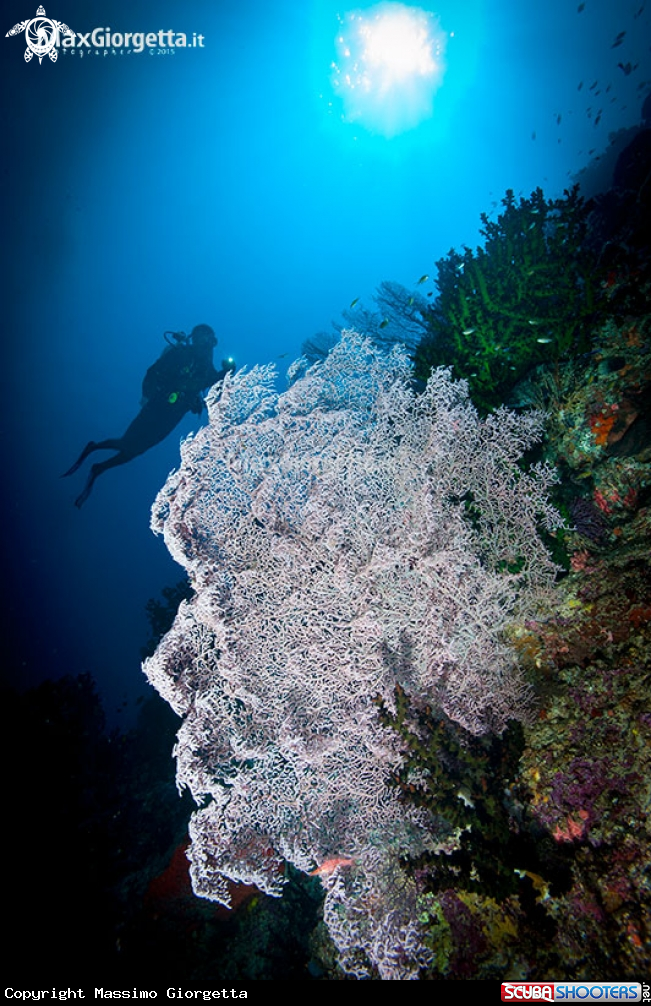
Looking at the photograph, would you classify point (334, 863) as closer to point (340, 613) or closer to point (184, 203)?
point (340, 613)

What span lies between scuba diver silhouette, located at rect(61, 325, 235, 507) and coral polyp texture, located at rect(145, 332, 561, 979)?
10.6m

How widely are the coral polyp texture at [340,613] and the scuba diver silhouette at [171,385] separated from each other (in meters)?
10.6

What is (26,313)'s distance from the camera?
176 ft

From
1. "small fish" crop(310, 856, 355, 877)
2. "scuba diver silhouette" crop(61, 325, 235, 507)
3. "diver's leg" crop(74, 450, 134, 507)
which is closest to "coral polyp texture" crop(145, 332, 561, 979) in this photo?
"small fish" crop(310, 856, 355, 877)

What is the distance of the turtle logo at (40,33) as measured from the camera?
25.0 m

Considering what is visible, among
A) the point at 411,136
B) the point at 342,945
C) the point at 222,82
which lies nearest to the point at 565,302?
the point at 342,945

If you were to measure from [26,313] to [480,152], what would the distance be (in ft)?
238

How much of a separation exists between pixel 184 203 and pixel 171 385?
78.8 meters

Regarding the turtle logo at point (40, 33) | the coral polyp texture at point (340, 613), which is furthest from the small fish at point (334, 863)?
the turtle logo at point (40, 33)

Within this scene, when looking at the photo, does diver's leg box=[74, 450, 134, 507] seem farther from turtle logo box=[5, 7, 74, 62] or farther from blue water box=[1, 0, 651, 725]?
turtle logo box=[5, 7, 74, 62]

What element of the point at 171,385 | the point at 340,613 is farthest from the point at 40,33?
the point at 340,613

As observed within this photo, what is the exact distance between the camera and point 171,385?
14.4 m

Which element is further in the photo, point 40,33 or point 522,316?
point 40,33

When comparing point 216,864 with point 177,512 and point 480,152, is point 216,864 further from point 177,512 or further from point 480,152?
point 480,152
